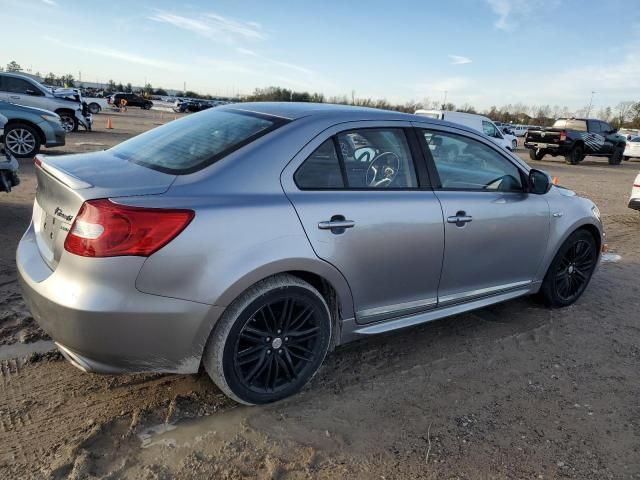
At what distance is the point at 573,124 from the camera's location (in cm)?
2292

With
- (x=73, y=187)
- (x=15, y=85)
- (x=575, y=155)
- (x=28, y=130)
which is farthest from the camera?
(x=575, y=155)

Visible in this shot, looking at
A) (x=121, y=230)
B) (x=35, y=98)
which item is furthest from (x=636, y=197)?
(x=35, y=98)

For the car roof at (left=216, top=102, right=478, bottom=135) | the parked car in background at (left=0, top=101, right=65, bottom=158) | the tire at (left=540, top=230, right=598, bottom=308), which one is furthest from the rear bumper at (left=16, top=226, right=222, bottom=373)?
the parked car in background at (left=0, top=101, right=65, bottom=158)

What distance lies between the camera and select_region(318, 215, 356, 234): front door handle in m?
2.86

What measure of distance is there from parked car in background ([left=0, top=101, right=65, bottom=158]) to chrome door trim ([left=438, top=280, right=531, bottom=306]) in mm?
9717

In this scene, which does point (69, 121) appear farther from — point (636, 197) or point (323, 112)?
point (323, 112)

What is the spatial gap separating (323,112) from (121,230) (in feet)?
4.76

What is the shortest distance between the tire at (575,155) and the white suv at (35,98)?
19183 millimetres

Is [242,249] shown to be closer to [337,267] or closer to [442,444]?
[337,267]

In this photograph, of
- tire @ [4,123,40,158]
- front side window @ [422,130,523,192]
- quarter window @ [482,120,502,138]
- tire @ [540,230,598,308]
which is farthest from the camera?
quarter window @ [482,120,502,138]

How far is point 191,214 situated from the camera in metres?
2.45

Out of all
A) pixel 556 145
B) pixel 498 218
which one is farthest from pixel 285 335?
pixel 556 145

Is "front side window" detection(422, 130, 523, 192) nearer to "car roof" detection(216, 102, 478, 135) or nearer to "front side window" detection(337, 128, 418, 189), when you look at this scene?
"car roof" detection(216, 102, 478, 135)

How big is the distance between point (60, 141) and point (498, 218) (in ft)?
32.4
